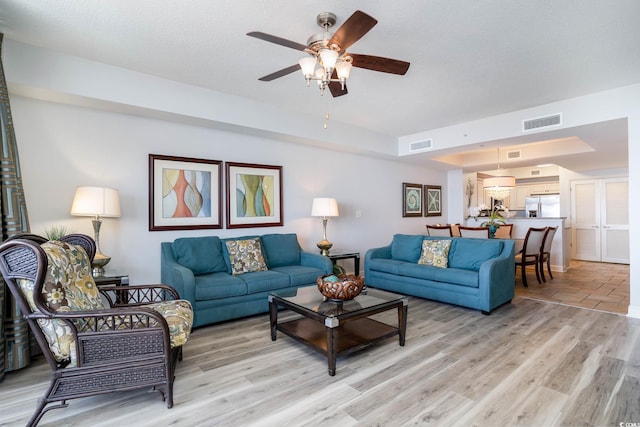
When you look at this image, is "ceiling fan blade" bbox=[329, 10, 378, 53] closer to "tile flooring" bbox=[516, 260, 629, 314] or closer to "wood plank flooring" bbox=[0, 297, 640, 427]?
"wood plank flooring" bbox=[0, 297, 640, 427]

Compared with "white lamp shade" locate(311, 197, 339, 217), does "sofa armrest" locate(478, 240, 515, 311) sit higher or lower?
lower

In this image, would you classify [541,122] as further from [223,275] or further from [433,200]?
[223,275]

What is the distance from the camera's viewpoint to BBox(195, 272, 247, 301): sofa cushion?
3.29 m

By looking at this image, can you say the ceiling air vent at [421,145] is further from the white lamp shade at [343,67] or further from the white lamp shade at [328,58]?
the white lamp shade at [328,58]

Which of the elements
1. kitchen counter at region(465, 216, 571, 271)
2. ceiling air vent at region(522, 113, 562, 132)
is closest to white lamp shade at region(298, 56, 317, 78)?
ceiling air vent at region(522, 113, 562, 132)

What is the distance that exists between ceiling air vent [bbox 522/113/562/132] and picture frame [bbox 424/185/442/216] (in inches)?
118

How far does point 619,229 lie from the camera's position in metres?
7.44

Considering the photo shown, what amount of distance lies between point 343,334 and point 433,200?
5.43 m

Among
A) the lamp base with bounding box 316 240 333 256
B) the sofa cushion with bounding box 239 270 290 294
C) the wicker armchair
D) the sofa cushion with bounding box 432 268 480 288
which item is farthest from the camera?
the lamp base with bounding box 316 240 333 256

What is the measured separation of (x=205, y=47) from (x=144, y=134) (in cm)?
148

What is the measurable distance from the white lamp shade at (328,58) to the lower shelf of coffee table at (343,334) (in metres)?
1.93

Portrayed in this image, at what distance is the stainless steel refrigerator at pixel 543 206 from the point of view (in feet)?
28.0

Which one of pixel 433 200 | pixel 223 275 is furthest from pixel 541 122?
pixel 223 275

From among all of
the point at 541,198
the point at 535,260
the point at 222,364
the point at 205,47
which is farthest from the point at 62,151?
the point at 541,198
